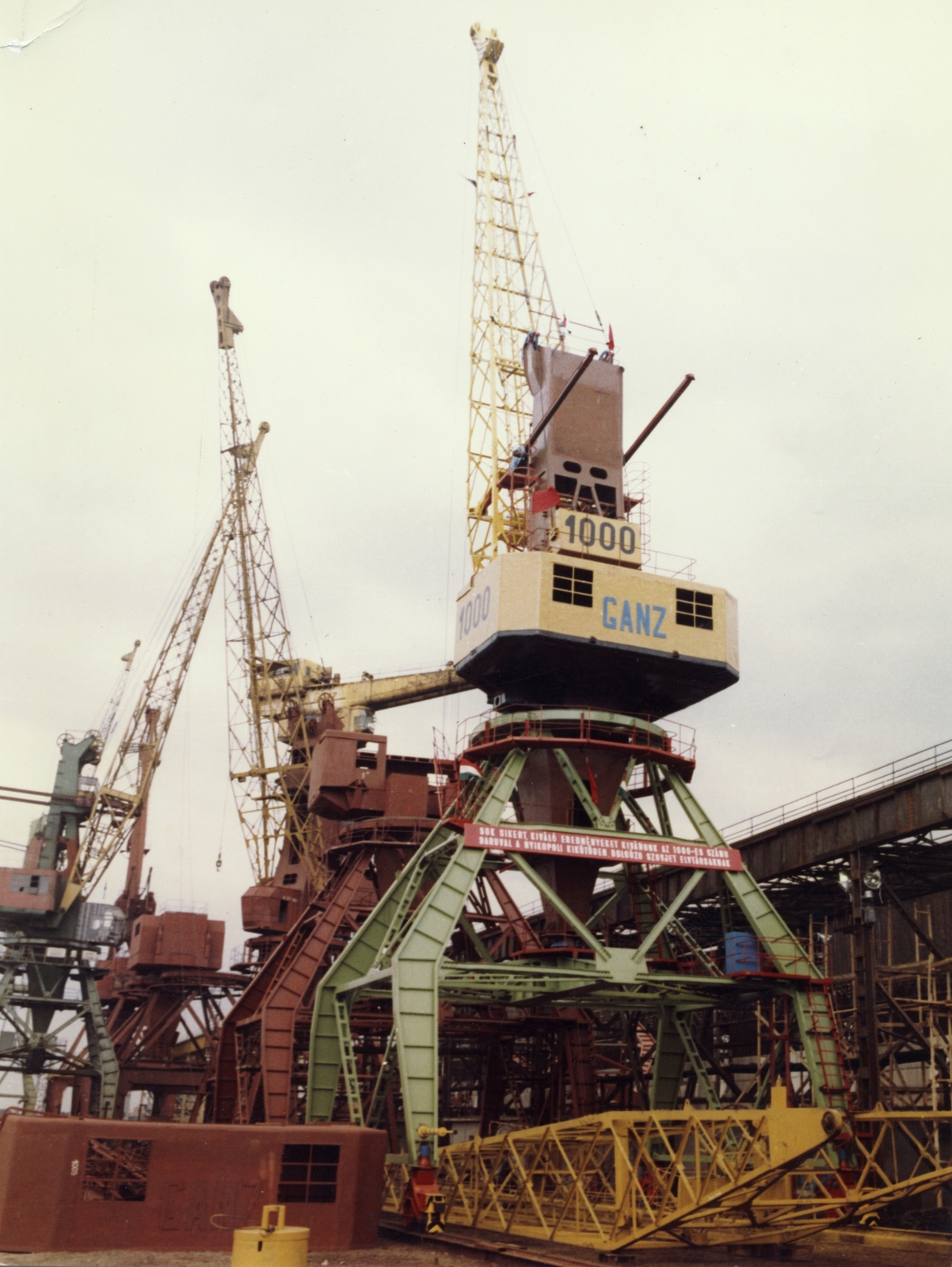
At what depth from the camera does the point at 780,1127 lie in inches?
830

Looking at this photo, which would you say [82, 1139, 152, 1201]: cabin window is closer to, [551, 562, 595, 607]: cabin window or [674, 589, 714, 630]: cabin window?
[551, 562, 595, 607]: cabin window

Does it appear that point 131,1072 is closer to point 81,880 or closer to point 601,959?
point 81,880

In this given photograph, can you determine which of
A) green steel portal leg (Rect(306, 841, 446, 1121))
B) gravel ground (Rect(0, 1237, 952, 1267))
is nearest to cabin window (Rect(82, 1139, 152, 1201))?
gravel ground (Rect(0, 1237, 952, 1267))

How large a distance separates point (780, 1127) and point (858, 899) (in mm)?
18606

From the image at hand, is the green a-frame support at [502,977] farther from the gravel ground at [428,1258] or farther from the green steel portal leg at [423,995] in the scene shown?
the gravel ground at [428,1258]

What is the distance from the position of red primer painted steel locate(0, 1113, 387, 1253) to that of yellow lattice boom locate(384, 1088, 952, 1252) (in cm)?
391

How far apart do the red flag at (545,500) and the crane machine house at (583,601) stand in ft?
0.12

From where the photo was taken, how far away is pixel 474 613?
39312mm

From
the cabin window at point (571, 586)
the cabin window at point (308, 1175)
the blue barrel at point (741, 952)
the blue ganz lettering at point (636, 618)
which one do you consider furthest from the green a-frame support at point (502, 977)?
the cabin window at point (571, 586)

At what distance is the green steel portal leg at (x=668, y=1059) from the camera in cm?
3753

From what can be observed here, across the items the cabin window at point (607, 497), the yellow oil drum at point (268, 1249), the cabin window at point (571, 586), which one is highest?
the cabin window at point (607, 497)

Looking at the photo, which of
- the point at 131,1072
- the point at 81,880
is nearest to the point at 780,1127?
the point at 131,1072

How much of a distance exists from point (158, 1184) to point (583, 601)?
1978cm

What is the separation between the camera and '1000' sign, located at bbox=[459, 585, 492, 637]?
3822 cm
